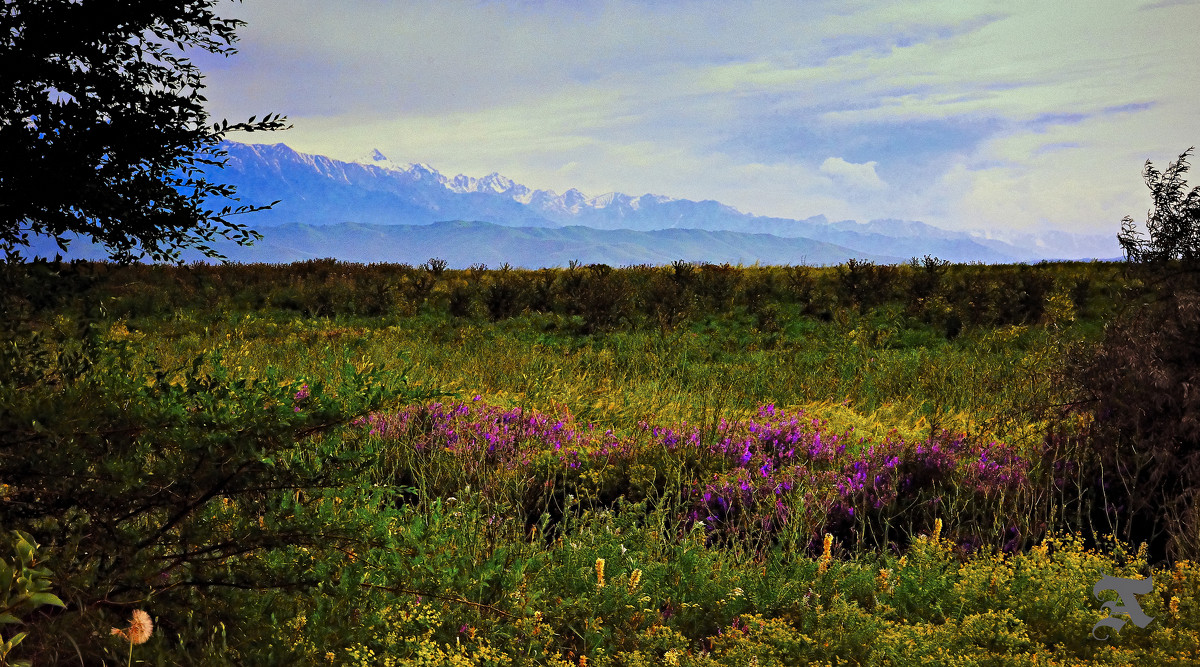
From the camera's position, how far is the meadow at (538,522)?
2.71 metres

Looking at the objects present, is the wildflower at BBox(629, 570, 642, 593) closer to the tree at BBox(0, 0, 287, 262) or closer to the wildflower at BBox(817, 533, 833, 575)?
the wildflower at BBox(817, 533, 833, 575)

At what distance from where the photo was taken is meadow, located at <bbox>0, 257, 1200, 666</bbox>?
2.71 m

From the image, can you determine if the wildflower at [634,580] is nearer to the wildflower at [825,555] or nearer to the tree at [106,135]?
the wildflower at [825,555]

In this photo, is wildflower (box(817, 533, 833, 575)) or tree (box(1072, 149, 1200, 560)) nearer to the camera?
wildflower (box(817, 533, 833, 575))

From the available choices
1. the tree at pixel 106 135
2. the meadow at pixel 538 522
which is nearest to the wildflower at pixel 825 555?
the meadow at pixel 538 522

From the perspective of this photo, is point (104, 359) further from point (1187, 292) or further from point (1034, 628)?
point (1187, 292)

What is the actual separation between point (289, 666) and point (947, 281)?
19.4 meters

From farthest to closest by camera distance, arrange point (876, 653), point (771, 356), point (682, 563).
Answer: point (771, 356) < point (682, 563) < point (876, 653)

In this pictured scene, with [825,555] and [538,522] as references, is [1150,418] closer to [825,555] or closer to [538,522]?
[825,555]

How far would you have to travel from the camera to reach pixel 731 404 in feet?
27.6

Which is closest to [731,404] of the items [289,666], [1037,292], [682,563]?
[682,563]

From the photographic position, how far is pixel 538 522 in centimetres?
488

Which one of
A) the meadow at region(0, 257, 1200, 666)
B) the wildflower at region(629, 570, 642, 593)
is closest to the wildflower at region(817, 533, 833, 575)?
the meadow at region(0, 257, 1200, 666)

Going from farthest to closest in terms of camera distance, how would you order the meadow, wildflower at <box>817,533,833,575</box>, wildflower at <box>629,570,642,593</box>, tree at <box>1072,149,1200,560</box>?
tree at <box>1072,149,1200,560</box>, wildflower at <box>817,533,833,575</box>, wildflower at <box>629,570,642,593</box>, the meadow
